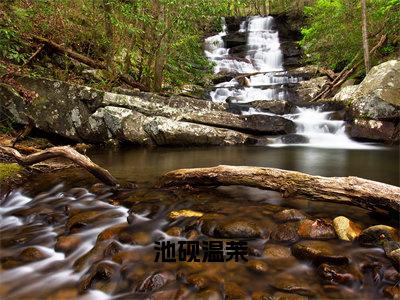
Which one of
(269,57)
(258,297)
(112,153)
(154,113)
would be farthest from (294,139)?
(269,57)

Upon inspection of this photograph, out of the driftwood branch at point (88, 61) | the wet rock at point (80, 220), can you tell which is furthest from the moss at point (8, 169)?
the driftwood branch at point (88, 61)

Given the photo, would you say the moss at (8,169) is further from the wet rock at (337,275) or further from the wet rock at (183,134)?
the wet rock at (337,275)

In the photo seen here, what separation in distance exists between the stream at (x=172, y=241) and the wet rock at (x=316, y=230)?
1 centimetres

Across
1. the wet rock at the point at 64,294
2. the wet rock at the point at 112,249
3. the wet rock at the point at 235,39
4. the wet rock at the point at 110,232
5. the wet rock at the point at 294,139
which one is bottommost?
the wet rock at the point at 64,294

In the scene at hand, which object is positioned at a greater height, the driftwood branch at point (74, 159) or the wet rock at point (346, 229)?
the driftwood branch at point (74, 159)

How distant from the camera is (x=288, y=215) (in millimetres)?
4008

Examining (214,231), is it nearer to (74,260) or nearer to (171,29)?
(74,260)

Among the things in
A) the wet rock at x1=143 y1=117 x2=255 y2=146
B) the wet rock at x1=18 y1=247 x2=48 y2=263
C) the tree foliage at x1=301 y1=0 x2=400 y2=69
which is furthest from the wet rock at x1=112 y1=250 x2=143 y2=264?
the tree foliage at x1=301 y1=0 x2=400 y2=69

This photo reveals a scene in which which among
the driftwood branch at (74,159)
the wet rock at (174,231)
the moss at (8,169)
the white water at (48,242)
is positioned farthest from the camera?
the moss at (8,169)

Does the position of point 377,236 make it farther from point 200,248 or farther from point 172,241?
point 172,241

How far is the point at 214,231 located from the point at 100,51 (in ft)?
37.7

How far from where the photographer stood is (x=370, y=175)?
6.27 m

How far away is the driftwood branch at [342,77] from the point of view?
14.0m

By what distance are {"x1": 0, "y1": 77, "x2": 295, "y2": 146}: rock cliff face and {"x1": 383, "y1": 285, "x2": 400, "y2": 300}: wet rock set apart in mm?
8054
